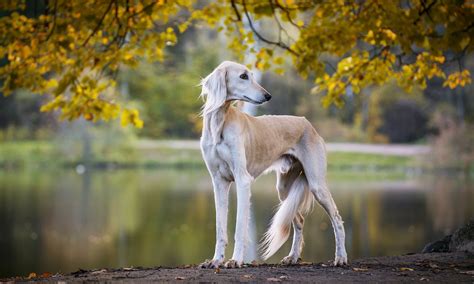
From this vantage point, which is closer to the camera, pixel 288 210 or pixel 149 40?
pixel 288 210

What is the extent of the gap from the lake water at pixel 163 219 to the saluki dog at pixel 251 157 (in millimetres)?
5078

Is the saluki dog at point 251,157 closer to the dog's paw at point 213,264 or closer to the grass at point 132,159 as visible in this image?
the dog's paw at point 213,264

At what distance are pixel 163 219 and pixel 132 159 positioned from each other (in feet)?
47.9

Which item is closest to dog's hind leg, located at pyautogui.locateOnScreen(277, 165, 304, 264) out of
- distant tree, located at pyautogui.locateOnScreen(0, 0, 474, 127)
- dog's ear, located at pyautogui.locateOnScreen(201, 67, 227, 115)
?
dog's ear, located at pyautogui.locateOnScreen(201, 67, 227, 115)

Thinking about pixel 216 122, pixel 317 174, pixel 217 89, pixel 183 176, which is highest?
pixel 217 89

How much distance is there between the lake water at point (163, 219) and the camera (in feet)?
40.3

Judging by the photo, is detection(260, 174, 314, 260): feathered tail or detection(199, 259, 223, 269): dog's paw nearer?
detection(199, 259, 223, 269): dog's paw

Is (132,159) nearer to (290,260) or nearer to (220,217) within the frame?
(290,260)

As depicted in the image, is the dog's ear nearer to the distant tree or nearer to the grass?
the distant tree

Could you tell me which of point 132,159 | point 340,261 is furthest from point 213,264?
point 132,159

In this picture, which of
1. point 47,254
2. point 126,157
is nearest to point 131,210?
point 47,254

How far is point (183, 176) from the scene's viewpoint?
26.4 metres

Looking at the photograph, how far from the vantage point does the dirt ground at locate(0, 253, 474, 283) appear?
17.3 ft

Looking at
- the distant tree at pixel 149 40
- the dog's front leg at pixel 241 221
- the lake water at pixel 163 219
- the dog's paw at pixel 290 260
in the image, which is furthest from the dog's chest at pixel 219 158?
the lake water at pixel 163 219
